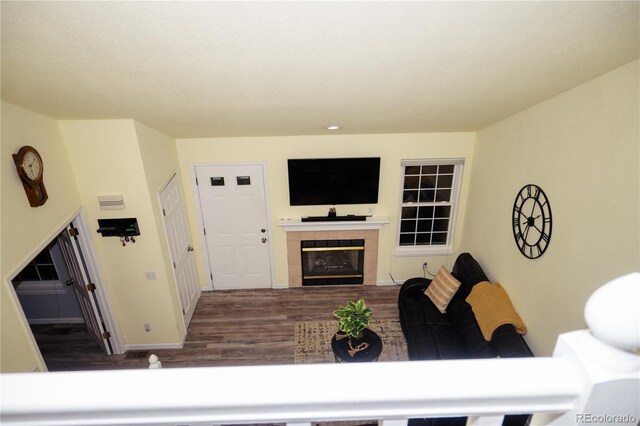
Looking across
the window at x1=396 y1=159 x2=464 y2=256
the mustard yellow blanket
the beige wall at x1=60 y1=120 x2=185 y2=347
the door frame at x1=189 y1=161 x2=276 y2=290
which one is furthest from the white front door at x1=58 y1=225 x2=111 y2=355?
the mustard yellow blanket

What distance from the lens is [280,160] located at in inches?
188

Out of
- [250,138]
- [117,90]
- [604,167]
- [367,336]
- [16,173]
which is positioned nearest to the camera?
[117,90]

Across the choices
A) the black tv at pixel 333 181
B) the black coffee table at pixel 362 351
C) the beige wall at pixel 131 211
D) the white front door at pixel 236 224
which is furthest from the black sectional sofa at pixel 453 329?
the beige wall at pixel 131 211

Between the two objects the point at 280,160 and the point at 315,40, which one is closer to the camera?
the point at 315,40

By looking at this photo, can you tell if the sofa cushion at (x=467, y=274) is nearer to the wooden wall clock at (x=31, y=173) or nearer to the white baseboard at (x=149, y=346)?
the white baseboard at (x=149, y=346)

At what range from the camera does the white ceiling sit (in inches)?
48.1

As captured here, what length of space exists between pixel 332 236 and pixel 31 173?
12.3 ft

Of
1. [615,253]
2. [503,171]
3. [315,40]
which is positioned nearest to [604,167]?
[615,253]

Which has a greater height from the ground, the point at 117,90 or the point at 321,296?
the point at 117,90

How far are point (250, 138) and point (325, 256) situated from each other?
232cm

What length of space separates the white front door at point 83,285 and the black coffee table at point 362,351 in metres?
2.93

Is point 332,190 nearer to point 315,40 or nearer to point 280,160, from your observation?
point 280,160

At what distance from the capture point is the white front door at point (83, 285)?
134 inches

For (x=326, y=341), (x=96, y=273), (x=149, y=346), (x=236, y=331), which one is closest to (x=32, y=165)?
(x=96, y=273)
